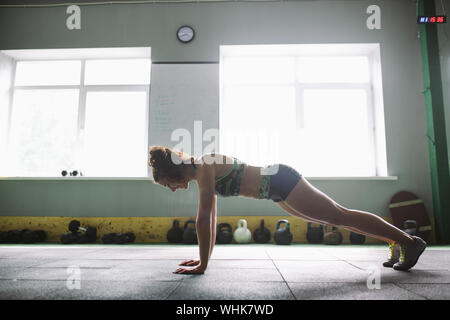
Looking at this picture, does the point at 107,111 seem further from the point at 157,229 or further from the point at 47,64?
the point at 157,229

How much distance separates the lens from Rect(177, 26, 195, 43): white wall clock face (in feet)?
14.5

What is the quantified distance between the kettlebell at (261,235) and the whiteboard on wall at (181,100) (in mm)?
1510

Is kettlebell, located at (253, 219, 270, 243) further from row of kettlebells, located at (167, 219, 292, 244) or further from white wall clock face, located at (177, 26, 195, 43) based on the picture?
white wall clock face, located at (177, 26, 195, 43)

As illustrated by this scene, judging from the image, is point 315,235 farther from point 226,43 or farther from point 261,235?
point 226,43

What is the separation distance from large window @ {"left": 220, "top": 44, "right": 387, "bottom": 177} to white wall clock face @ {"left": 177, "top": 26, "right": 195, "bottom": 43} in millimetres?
504

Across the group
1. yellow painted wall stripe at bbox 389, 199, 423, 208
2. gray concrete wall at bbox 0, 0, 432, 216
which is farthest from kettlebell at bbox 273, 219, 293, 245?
yellow painted wall stripe at bbox 389, 199, 423, 208

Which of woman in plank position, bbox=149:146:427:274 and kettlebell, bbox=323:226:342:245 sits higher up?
woman in plank position, bbox=149:146:427:274

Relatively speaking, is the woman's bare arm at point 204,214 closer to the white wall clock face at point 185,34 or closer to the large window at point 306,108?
the large window at point 306,108

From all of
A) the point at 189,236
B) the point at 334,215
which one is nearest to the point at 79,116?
the point at 189,236

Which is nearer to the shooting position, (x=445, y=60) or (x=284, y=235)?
(x=284, y=235)

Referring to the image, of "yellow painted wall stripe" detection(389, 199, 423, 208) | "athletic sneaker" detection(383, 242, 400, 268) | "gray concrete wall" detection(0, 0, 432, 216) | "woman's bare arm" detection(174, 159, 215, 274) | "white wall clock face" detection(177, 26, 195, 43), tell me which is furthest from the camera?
"white wall clock face" detection(177, 26, 195, 43)

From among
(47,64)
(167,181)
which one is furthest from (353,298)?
(47,64)

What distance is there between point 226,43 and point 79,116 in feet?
8.19

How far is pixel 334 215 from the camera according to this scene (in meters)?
1.67
